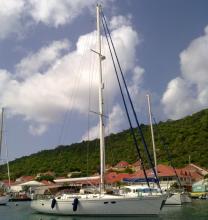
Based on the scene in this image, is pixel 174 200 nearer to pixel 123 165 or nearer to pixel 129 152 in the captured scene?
pixel 123 165

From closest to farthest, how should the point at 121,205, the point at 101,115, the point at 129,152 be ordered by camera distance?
the point at 121,205 → the point at 101,115 → the point at 129,152

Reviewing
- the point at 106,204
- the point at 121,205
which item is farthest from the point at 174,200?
the point at 106,204

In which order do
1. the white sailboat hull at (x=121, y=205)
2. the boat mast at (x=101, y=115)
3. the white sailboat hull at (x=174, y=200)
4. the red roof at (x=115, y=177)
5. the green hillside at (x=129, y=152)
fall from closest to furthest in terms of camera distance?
the white sailboat hull at (x=121, y=205), the boat mast at (x=101, y=115), the white sailboat hull at (x=174, y=200), the red roof at (x=115, y=177), the green hillside at (x=129, y=152)

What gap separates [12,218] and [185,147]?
7069 cm

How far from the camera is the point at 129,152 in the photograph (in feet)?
345

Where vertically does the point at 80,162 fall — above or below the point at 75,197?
above

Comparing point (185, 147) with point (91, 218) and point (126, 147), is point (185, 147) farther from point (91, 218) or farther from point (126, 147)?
point (91, 218)

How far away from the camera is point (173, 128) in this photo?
374 feet

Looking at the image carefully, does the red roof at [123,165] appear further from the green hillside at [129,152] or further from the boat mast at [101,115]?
the boat mast at [101,115]

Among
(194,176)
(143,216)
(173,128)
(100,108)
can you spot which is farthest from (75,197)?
(173,128)

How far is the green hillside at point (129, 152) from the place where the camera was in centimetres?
9306

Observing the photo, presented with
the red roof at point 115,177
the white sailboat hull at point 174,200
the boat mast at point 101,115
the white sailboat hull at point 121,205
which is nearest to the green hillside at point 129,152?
the red roof at point 115,177

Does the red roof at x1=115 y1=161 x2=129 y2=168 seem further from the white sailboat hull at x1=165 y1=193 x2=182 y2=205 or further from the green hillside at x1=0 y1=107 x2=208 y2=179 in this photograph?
the white sailboat hull at x1=165 y1=193 x2=182 y2=205

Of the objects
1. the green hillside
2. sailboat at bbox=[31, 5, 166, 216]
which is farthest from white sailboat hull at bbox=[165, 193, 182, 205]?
the green hillside
